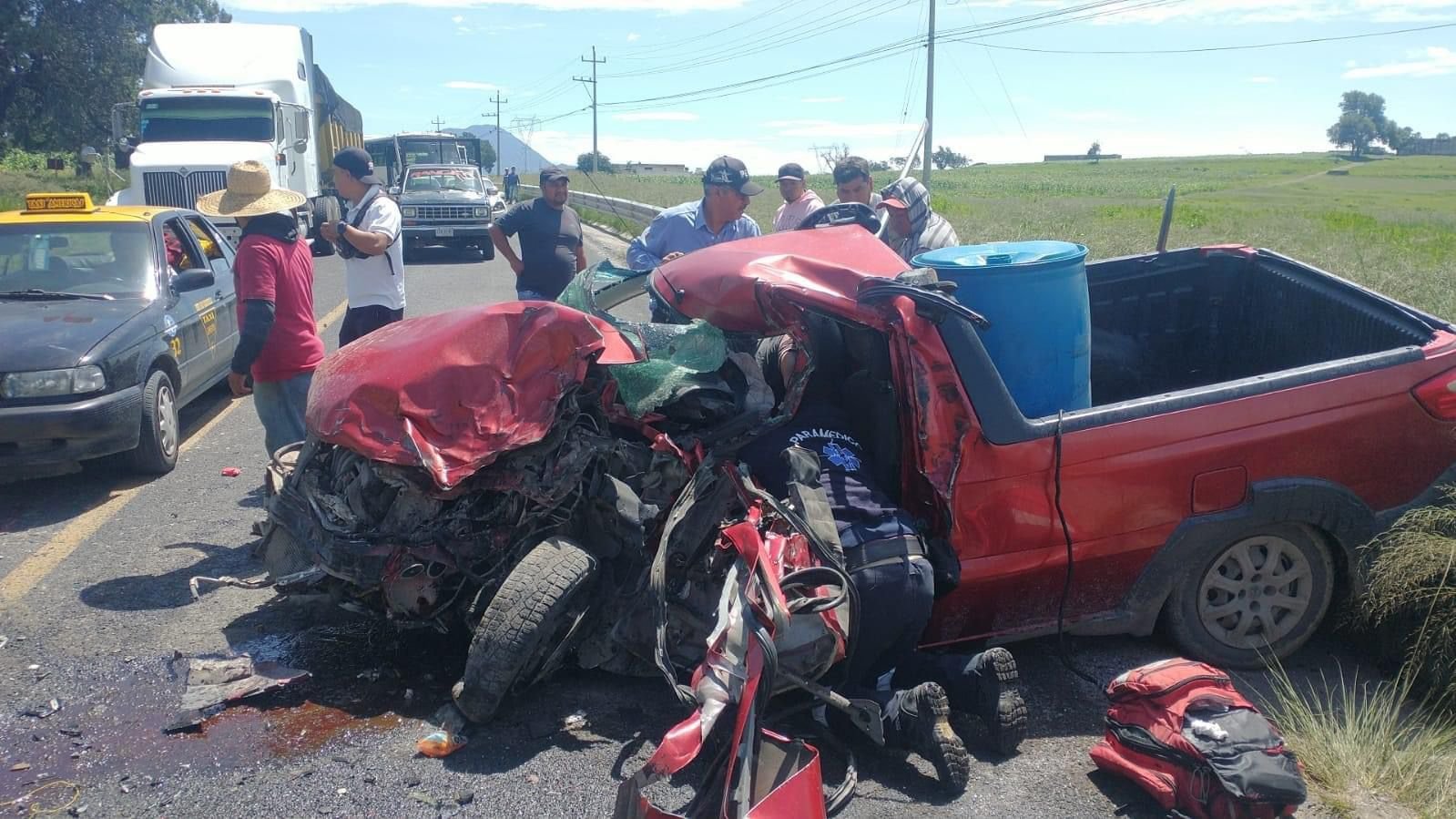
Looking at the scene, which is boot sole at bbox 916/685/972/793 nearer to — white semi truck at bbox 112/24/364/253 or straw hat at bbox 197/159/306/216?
straw hat at bbox 197/159/306/216

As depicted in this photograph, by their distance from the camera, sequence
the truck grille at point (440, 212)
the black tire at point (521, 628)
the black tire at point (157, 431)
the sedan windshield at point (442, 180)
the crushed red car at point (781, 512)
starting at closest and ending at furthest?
the black tire at point (521, 628) → the crushed red car at point (781, 512) → the black tire at point (157, 431) → the truck grille at point (440, 212) → the sedan windshield at point (442, 180)

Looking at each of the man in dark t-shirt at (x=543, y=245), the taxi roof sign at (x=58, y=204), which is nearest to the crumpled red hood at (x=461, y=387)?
the man in dark t-shirt at (x=543, y=245)

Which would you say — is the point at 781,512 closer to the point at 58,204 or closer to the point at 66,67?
the point at 58,204

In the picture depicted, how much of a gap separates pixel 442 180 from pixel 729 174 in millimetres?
16723

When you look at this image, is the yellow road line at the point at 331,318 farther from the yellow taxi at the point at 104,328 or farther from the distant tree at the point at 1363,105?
the distant tree at the point at 1363,105

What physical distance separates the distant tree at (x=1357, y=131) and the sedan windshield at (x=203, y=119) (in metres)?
133

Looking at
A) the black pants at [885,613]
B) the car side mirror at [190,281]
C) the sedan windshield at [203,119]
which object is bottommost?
the black pants at [885,613]

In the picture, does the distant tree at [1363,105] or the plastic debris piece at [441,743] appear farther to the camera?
the distant tree at [1363,105]

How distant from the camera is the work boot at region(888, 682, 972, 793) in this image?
3.22 metres

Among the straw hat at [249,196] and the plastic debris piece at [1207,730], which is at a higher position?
the straw hat at [249,196]

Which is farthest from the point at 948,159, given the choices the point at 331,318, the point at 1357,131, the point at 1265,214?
the point at 331,318

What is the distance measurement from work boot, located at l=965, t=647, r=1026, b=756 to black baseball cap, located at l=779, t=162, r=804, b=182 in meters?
4.82

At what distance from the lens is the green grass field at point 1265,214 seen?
16.0m

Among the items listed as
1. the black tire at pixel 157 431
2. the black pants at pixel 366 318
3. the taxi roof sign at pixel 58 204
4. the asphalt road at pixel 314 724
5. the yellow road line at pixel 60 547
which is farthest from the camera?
the taxi roof sign at pixel 58 204
